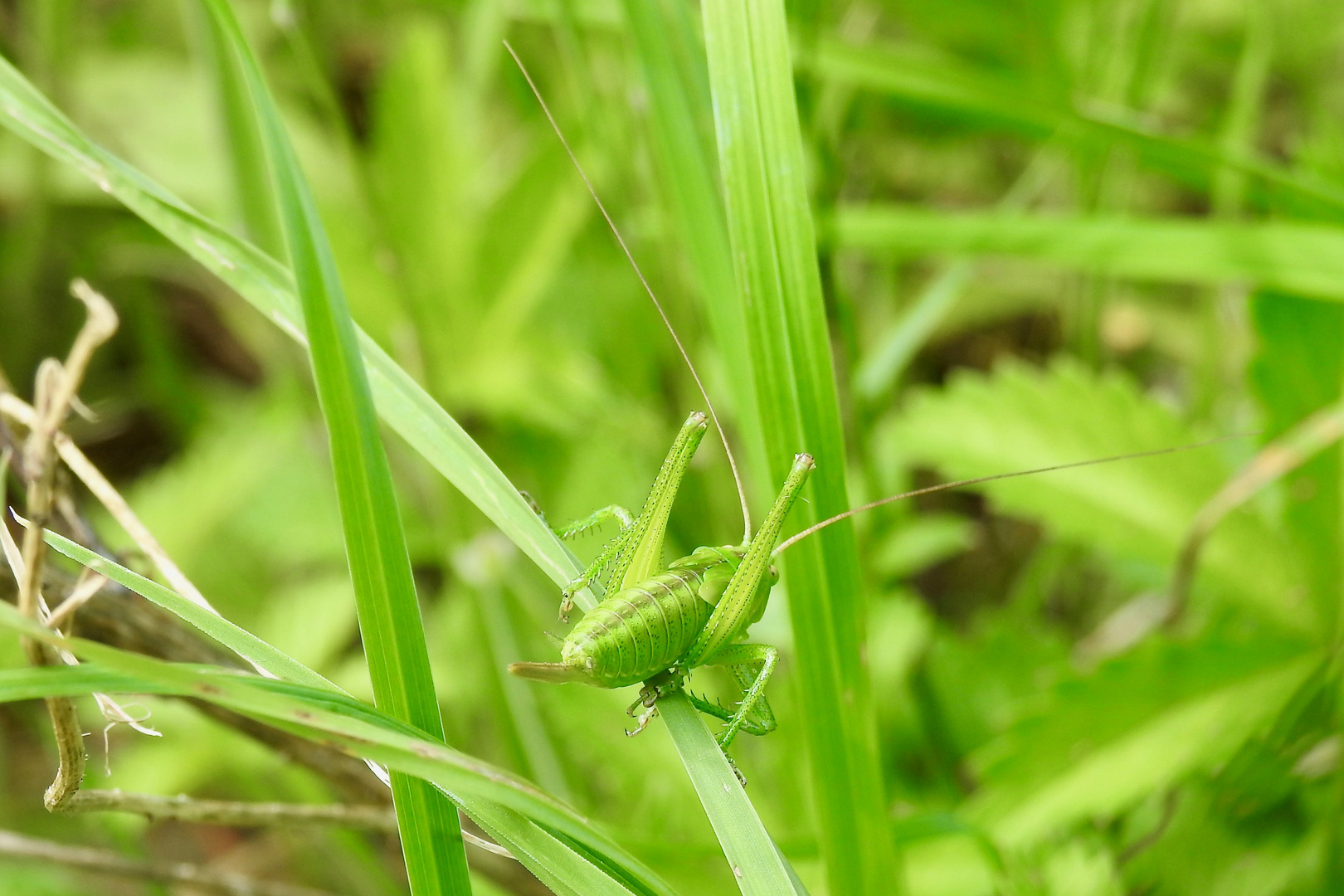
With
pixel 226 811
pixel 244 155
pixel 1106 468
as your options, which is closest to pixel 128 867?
pixel 226 811

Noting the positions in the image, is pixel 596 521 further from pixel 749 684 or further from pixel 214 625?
pixel 214 625

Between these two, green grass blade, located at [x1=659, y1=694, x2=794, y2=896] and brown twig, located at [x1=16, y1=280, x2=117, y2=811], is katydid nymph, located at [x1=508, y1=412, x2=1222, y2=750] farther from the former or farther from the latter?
brown twig, located at [x1=16, y1=280, x2=117, y2=811]

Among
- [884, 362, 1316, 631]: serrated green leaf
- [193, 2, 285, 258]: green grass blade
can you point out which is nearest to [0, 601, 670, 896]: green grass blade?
[884, 362, 1316, 631]: serrated green leaf

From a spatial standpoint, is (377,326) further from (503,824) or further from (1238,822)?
(1238,822)

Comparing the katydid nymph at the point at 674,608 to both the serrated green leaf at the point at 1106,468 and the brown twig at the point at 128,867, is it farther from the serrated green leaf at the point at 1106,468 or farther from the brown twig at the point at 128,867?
the brown twig at the point at 128,867

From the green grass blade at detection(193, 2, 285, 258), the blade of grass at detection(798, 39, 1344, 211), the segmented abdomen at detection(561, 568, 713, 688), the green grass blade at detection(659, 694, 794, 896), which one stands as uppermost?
the green grass blade at detection(193, 2, 285, 258)

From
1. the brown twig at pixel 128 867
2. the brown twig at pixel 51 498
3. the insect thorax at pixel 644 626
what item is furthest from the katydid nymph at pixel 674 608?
the brown twig at pixel 128 867
